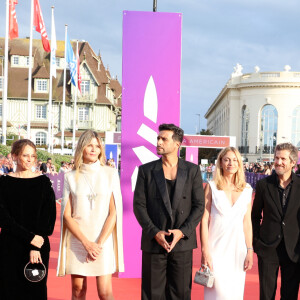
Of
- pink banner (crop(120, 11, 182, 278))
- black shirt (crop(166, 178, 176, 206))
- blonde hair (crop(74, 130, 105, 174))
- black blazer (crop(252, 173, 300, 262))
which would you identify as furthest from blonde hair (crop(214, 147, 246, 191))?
pink banner (crop(120, 11, 182, 278))

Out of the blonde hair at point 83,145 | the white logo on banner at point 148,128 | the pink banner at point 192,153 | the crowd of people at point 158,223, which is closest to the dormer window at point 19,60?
the pink banner at point 192,153

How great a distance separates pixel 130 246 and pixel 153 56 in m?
2.60

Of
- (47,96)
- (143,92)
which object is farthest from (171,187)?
(47,96)

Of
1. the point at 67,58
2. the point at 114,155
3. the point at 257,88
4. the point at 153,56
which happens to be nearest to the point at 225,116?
the point at 257,88

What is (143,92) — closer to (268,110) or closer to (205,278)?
(205,278)

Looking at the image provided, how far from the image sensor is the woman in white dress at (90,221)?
4.16 metres

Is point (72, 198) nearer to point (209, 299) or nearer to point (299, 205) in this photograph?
point (209, 299)

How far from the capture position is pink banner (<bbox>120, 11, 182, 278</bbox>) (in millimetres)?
6656

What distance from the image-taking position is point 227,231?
4.35 metres

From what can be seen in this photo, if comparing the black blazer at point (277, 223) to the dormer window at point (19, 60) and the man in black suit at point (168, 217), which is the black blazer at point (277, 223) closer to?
the man in black suit at point (168, 217)

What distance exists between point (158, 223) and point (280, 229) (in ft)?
3.75

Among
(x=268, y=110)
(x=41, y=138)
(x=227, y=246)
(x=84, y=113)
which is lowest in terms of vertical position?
(x=227, y=246)

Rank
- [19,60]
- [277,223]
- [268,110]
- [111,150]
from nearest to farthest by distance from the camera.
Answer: [277,223]
[111,150]
[19,60]
[268,110]

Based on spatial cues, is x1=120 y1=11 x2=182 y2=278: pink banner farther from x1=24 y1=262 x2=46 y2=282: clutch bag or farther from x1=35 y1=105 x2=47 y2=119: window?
x1=35 y1=105 x2=47 y2=119: window
